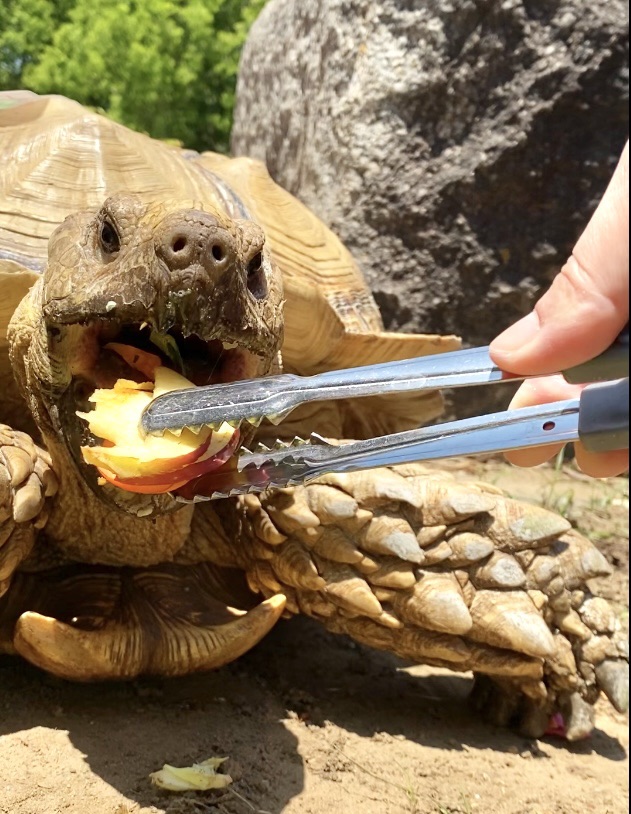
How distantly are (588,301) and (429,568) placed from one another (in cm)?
106

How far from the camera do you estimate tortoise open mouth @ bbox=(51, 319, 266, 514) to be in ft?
4.44

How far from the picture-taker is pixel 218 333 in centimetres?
127

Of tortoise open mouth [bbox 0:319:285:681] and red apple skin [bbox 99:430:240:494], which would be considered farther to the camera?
tortoise open mouth [bbox 0:319:285:681]

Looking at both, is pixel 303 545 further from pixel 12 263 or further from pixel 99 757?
pixel 12 263

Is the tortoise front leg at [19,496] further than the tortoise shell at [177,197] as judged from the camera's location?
No

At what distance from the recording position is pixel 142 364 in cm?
142

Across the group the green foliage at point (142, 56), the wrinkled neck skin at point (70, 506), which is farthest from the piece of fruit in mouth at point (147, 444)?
the green foliage at point (142, 56)

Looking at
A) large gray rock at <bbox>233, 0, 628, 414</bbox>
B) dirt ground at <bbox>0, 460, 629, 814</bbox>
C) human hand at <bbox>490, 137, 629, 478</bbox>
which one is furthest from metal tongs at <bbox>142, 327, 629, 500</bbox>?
large gray rock at <bbox>233, 0, 628, 414</bbox>

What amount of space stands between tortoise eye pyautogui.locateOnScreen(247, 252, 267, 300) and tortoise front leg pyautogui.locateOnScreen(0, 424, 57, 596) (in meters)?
0.57

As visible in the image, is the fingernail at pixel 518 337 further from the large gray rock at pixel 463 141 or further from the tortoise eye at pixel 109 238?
the large gray rock at pixel 463 141

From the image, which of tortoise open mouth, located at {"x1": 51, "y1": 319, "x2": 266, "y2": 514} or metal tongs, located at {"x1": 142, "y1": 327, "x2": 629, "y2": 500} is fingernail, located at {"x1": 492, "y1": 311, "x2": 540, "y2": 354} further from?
tortoise open mouth, located at {"x1": 51, "y1": 319, "x2": 266, "y2": 514}

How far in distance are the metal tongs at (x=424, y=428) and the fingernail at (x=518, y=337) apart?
37 millimetres

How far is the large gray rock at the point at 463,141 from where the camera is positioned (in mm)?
3617

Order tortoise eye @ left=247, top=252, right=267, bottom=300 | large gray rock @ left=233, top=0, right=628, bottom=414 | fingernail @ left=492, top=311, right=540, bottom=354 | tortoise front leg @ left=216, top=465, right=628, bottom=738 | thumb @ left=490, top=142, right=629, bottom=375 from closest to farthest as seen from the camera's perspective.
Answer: thumb @ left=490, top=142, right=629, bottom=375 < fingernail @ left=492, top=311, right=540, bottom=354 < tortoise eye @ left=247, top=252, right=267, bottom=300 < tortoise front leg @ left=216, top=465, right=628, bottom=738 < large gray rock @ left=233, top=0, right=628, bottom=414
